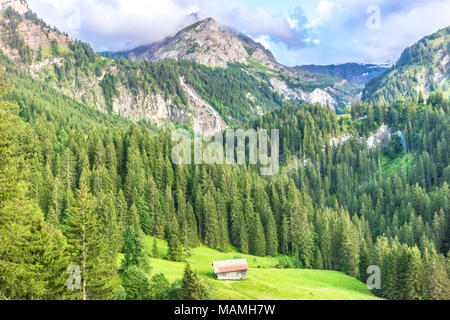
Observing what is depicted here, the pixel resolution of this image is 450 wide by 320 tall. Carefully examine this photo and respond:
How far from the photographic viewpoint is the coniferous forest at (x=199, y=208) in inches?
1359

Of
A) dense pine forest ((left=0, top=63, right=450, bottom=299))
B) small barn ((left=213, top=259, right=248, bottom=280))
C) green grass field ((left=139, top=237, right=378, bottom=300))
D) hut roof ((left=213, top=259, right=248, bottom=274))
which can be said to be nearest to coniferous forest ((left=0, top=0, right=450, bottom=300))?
dense pine forest ((left=0, top=63, right=450, bottom=299))

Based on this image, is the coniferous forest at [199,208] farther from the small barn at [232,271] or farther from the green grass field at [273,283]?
the small barn at [232,271]

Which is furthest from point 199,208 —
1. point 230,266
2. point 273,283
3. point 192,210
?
point 273,283

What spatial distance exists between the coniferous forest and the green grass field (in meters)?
5.03

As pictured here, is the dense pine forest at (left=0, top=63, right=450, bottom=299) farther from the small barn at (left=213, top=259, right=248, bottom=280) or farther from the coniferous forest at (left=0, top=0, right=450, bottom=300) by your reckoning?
the small barn at (left=213, top=259, right=248, bottom=280)

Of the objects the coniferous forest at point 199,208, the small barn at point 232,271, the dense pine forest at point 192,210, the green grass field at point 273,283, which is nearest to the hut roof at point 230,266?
the small barn at point 232,271

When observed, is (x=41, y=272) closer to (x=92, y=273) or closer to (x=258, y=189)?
(x=92, y=273)

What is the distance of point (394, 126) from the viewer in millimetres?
189500

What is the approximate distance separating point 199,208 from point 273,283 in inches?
2053

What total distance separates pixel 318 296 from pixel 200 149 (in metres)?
88.3

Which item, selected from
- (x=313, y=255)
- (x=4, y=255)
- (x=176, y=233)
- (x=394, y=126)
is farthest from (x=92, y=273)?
(x=394, y=126)

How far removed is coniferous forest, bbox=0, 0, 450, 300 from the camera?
34.5 metres

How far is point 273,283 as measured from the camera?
63.5 metres

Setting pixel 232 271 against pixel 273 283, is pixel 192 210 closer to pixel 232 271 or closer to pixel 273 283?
pixel 232 271
